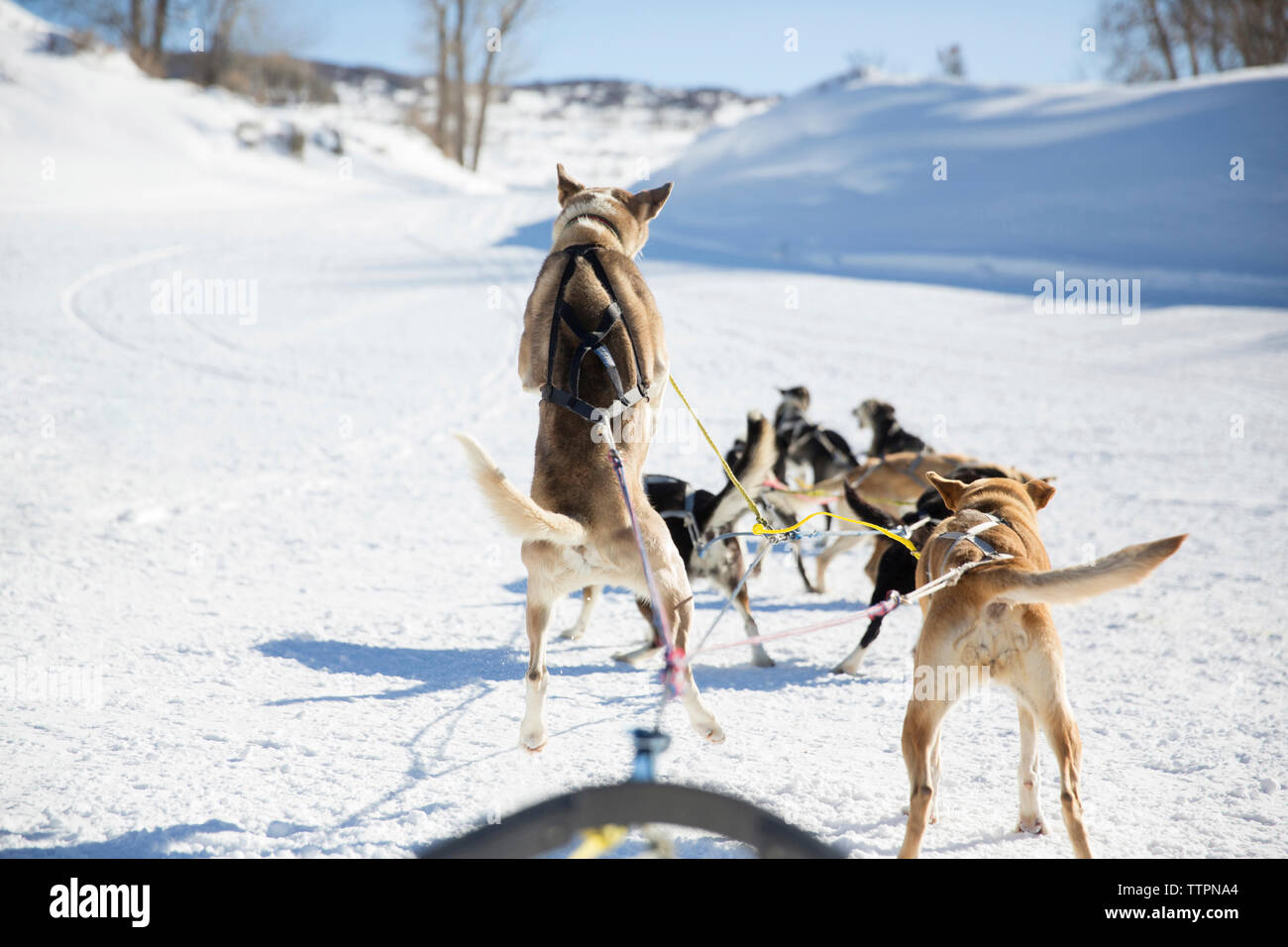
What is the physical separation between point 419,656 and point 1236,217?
68.5 ft

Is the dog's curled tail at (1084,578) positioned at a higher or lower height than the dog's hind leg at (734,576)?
higher

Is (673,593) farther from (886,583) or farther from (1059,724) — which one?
(886,583)

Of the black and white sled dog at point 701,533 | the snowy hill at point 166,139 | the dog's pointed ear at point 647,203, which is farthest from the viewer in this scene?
the snowy hill at point 166,139

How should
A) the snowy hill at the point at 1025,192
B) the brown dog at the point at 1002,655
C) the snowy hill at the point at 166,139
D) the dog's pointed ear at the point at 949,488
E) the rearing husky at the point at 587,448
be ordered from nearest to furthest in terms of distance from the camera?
the brown dog at the point at 1002,655 < the rearing husky at the point at 587,448 < the dog's pointed ear at the point at 949,488 < the snowy hill at the point at 1025,192 < the snowy hill at the point at 166,139

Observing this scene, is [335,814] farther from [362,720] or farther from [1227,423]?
[1227,423]

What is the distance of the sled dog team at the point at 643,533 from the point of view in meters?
2.61

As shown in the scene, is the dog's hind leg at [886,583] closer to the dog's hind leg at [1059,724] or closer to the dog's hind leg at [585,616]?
the dog's hind leg at [585,616]

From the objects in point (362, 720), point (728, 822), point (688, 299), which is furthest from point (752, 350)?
point (728, 822)

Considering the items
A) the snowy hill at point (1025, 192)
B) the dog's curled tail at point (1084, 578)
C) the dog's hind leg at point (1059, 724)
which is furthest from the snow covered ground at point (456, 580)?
the snowy hill at point (1025, 192)

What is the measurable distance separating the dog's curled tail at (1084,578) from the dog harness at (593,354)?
1.30 m

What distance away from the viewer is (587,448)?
10.2 ft

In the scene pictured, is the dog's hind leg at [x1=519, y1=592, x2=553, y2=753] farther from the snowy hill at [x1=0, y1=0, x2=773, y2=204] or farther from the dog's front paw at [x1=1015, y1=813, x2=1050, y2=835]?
the snowy hill at [x1=0, y1=0, x2=773, y2=204]

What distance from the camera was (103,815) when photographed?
278cm
